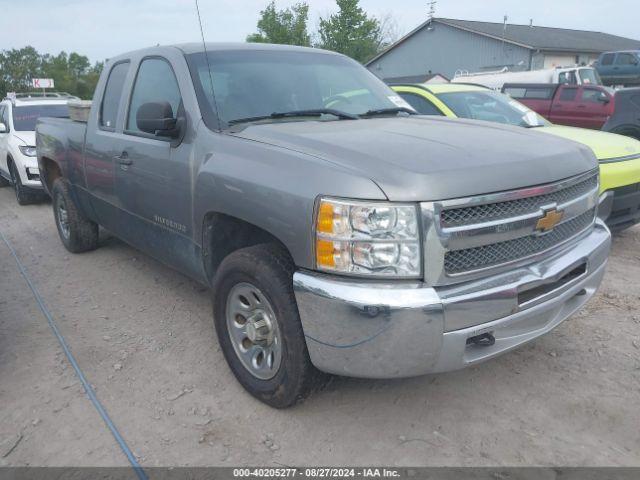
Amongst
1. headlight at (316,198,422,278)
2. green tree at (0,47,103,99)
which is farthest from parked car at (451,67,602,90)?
green tree at (0,47,103,99)

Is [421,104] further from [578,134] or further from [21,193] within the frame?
[21,193]

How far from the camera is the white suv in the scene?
8445mm

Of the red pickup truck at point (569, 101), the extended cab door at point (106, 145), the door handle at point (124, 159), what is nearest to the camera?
the door handle at point (124, 159)

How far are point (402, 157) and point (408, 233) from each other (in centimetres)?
40

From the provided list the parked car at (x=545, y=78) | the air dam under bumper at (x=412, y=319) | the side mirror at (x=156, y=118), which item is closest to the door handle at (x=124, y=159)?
the side mirror at (x=156, y=118)

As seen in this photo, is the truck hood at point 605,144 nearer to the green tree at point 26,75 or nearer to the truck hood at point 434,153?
the truck hood at point 434,153

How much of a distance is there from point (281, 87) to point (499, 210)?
5.76 ft

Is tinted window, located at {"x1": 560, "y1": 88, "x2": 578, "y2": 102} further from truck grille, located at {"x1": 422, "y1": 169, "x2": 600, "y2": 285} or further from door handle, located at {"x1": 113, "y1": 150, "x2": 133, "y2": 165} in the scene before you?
door handle, located at {"x1": 113, "y1": 150, "x2": 133, "y2": 165}

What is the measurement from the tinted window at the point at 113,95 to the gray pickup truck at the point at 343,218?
494mm

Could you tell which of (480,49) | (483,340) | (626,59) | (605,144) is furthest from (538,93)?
(480,49)

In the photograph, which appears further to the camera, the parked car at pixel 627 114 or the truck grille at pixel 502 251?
the parked car at pixel 627 114

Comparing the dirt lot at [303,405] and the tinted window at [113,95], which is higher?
the tinted window at [113,95]

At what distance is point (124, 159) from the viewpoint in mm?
3898

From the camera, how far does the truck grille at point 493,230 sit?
227 centimetres
